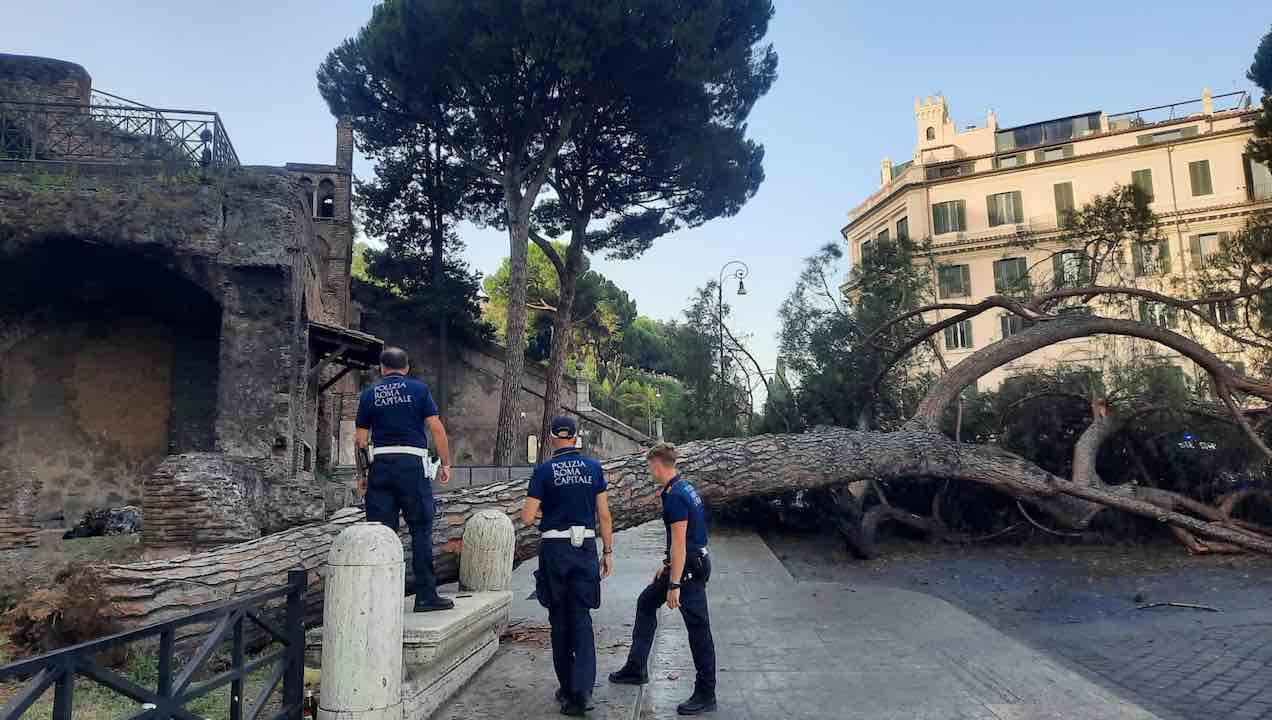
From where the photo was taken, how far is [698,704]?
4.57 meters

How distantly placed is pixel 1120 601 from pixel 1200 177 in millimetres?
29816

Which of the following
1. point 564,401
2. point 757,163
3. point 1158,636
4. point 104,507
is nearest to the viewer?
point 1158,636

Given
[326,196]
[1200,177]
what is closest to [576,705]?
[326,196]

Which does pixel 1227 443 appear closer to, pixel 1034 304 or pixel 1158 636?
pixel 1034 304

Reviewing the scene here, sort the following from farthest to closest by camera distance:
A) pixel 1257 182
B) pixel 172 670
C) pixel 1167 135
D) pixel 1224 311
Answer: pixel 1167 135 → pixel 1257 182 → pixel 1224 311 → pixel 172 670

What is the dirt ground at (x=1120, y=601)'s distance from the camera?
18.1 feet

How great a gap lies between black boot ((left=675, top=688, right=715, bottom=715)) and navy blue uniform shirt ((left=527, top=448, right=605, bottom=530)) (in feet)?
3.82

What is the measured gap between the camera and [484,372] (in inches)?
946

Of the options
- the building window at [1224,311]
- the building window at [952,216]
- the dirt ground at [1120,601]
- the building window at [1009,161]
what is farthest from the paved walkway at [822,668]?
the building window at [1009,161]

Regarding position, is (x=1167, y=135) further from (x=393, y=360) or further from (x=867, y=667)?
Result: (x=393, y=360)

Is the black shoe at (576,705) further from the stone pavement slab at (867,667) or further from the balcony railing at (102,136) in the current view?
the balcony railing at (102,136)

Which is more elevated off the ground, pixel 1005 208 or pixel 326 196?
pixel 1005 208

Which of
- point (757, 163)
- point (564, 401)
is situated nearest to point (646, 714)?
point (757, 163)

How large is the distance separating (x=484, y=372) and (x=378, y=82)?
28.8 ft
